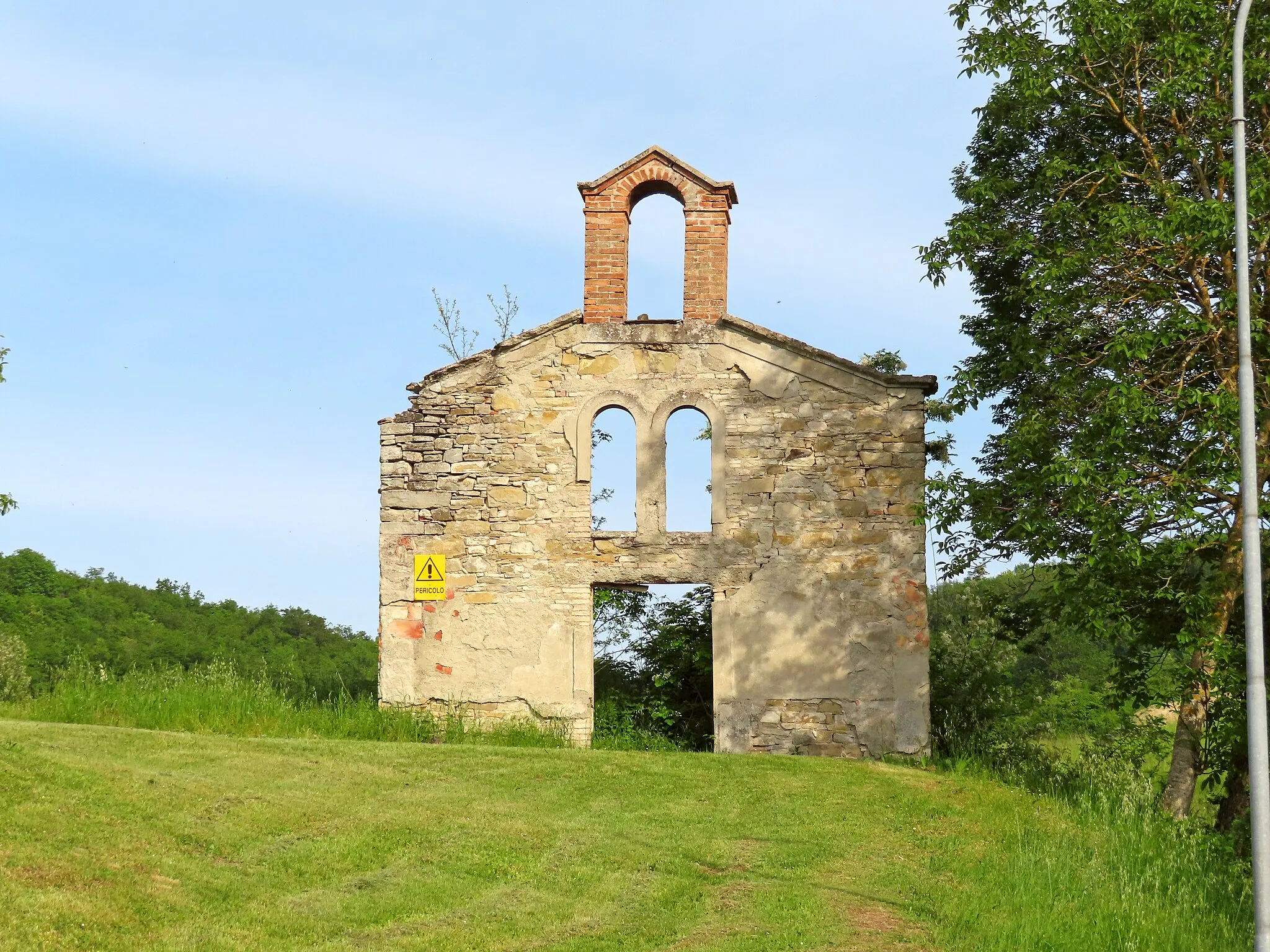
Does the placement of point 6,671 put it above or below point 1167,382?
below

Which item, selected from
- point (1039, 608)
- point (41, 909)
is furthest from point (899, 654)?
point (41, 909)

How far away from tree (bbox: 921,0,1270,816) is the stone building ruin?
57.7 inches

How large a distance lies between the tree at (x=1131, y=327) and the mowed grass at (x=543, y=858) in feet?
8.92

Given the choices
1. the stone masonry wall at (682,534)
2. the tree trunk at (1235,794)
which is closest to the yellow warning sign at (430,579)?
the stone masonry wall at (682,534)

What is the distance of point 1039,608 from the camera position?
59.8ft

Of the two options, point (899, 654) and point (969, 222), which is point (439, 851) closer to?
point (899, 654)

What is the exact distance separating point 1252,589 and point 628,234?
35.3 ft

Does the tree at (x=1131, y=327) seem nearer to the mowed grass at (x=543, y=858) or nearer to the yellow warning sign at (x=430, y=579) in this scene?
the mowed grass at (x=543, y=858)

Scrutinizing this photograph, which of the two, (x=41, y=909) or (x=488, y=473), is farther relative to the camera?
(x=488, y=473)

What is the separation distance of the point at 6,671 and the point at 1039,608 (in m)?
17.1

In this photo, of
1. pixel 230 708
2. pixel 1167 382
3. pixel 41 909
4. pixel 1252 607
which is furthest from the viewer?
pixel 230 708

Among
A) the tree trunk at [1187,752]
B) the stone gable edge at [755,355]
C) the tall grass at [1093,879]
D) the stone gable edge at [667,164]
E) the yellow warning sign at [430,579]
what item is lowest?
the tall grass at [1093,879]

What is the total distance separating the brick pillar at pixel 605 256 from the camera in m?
18.3

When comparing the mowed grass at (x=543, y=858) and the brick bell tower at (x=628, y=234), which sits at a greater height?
the brick bell tower at (x=628, y=234)
